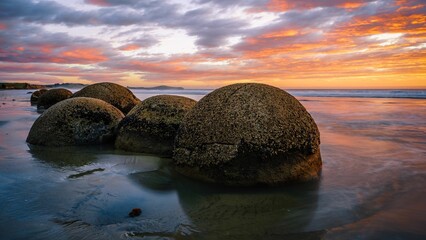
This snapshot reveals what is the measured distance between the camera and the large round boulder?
4566 millimetres

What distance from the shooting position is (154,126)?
6621 millimetres

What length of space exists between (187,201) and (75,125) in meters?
4.15

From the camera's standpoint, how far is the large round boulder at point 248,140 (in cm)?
457

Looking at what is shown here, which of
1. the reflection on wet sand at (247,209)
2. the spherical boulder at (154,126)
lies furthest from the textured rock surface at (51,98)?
the reflection on wet sand at (247,209)

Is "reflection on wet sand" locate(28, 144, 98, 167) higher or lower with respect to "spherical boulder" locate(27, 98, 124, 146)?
lower

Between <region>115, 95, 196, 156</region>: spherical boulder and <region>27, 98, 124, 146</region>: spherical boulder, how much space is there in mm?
545

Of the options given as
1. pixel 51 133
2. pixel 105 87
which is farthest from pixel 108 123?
pixel 105 87

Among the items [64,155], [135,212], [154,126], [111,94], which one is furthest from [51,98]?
[135,212]

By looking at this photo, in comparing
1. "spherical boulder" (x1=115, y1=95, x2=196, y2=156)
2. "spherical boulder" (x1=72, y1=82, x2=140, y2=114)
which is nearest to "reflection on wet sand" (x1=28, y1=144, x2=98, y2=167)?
"spherical boulder" (x1=115, y1=95, x2=196, y2=156)

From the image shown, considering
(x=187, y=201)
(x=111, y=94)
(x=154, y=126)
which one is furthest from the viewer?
(x=111, y=94)

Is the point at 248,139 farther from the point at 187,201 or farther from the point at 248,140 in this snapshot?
the point at 187,201

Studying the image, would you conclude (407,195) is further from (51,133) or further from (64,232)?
(51,133)

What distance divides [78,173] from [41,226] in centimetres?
193

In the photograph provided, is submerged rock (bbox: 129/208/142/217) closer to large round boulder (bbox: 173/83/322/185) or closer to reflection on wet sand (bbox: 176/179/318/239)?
reflection on wet sand (bbox: 176/179/318/239)
